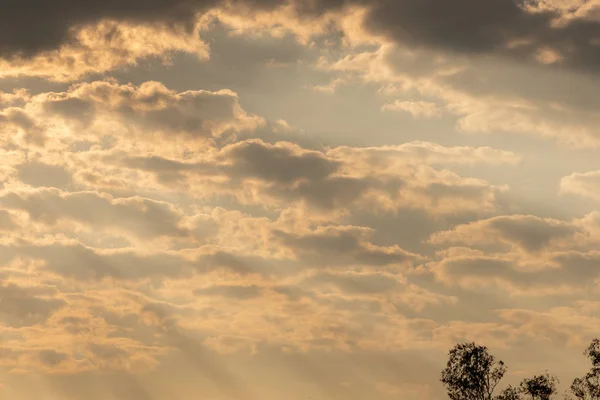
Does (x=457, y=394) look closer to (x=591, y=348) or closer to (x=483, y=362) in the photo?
(x=483, y=362)

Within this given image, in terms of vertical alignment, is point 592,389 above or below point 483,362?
below

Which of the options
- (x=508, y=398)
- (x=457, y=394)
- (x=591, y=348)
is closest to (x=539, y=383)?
(x=508, y=398)

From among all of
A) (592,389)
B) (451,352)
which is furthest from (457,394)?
(592,389)

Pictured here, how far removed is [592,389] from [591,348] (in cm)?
1139

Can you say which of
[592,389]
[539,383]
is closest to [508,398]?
[539,383]

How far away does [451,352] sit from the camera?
6747 inches

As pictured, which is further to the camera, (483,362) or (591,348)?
(483,362)

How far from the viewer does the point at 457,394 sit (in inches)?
6658

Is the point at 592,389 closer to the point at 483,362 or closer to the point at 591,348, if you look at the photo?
the point at 591,348

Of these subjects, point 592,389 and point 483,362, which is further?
point 483,362

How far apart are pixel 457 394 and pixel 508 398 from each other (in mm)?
11119

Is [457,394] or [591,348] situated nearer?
[591,348]

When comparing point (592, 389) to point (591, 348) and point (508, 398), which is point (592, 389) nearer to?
point (591, 348)

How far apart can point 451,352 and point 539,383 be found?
20.0 m
